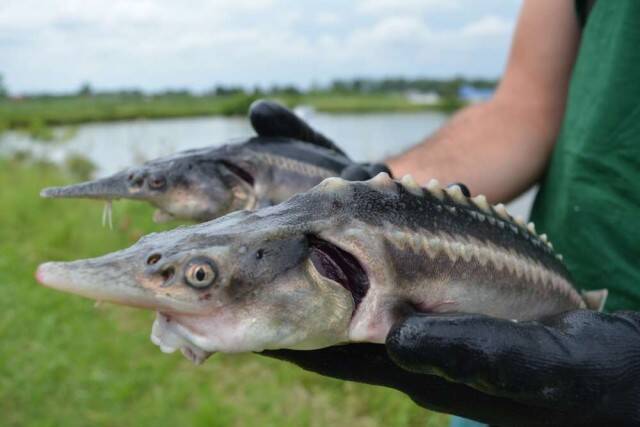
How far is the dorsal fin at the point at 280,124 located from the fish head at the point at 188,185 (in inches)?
6.5

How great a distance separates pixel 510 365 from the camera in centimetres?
128

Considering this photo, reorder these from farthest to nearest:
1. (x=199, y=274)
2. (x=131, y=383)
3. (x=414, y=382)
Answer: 1. (x=131, y=383)
2. (x=414, y=382)
3. (x=199, y=274)

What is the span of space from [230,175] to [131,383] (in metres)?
2.38

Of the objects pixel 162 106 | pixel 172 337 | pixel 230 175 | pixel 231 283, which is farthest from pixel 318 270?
pixel 162 106

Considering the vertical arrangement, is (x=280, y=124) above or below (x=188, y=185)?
above

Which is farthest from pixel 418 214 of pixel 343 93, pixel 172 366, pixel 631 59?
pixel 343 93

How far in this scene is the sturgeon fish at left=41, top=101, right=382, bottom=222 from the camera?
2.20m

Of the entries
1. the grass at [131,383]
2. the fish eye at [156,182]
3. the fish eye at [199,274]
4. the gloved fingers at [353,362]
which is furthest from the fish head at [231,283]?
the grass at [131,383]

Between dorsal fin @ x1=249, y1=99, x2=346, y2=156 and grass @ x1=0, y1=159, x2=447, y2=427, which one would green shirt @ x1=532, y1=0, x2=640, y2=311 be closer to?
dorsal fin @ x1=249, y1=99, x2=346, y2=156

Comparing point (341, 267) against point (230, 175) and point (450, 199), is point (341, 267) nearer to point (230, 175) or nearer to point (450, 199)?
point (450, 199)

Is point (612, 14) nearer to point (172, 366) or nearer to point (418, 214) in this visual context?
point (418, 214)

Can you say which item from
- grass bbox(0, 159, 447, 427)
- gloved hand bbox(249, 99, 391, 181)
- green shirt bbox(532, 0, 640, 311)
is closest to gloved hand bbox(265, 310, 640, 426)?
green shirt bbox(532, 0, 640, 311)

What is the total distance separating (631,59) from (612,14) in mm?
167

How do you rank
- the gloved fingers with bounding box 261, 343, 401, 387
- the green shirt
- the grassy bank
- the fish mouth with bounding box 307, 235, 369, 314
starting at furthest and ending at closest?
the grassy bank → the green shirt → the gloved fingers with bounding box 261, 343, 401, 387 → the fish mouth with bounding box 307, 235, 369, 314
